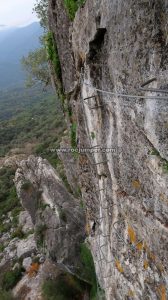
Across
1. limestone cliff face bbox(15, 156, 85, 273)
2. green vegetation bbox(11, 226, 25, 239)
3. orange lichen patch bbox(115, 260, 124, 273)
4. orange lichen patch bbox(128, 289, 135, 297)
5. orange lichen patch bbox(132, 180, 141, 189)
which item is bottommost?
green vegetation bbox(11, 226, 25, 239)

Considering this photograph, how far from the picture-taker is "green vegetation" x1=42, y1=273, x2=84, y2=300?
Result: 19094 mm

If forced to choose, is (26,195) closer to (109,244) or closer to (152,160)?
(109,244)

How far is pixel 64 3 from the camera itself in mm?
11273

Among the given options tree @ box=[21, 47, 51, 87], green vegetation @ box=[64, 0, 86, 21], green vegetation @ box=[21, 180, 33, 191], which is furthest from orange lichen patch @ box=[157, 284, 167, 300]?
tree @ box=[21, 47, 51, 87]

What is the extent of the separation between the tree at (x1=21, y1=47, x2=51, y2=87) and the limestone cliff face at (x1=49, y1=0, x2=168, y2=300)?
855 inches

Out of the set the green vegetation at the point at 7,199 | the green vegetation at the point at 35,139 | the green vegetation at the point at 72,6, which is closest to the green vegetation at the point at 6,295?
the green vegetation at the point at 7,199

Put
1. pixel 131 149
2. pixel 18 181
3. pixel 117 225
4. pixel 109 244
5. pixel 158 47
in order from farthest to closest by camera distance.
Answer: pixel 18 181, pixel 109 244, pixel 117 225, pixel 131 149, pixel 158 47

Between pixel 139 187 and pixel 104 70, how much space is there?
319 cm

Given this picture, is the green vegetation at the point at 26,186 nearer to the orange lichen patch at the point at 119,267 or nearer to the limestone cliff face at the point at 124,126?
the limestone cliff face at the point at 124,126

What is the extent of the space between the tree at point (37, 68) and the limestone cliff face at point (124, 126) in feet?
71.3

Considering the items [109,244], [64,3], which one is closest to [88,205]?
[109,244]

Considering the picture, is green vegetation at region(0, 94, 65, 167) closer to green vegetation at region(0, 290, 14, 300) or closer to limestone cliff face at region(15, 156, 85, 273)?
limestone cliff face at region(15, 156, 85, 273)

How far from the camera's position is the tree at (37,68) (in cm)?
3428

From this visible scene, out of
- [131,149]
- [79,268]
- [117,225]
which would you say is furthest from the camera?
[79,268]
